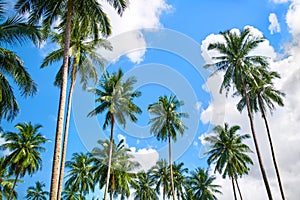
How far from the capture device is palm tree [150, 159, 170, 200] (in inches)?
1898

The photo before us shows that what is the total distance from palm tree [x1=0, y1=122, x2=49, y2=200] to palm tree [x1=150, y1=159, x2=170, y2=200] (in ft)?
61.8

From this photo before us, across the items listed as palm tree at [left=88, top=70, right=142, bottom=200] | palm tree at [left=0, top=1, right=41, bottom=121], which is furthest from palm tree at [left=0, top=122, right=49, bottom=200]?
palm tree at [left=0, top=1, right=41, bottom=121]

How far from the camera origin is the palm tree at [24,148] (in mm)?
36906

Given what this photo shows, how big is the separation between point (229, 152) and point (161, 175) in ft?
44.5

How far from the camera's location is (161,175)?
48.4 meters

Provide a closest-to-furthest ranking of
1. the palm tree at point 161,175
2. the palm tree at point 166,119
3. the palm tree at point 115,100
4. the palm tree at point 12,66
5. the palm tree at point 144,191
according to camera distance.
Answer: the palm tree at point 12,66, the palm tree at point 115,100, the palm tree at point 166,119, the palm tree at point 161,175, the palm tree at point 144,191

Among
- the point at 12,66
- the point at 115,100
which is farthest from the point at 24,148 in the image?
the point at 12,66

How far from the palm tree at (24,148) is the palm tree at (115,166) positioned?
8745 mm

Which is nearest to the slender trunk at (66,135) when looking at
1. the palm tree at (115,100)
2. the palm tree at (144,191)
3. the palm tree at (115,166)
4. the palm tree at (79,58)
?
the palm tree at (79,58)

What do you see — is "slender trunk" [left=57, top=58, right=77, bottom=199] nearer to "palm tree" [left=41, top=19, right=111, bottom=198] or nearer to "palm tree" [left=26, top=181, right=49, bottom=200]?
→ "palm tree" [left=41, top=19, right=111, bottom=198]

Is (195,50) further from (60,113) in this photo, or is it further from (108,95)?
(108,95)

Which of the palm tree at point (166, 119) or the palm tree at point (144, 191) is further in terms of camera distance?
the palm tree at point (144, 191)

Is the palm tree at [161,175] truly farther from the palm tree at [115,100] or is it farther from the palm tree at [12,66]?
the palm tree at [12,66]

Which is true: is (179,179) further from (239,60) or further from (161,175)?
(239,60)
